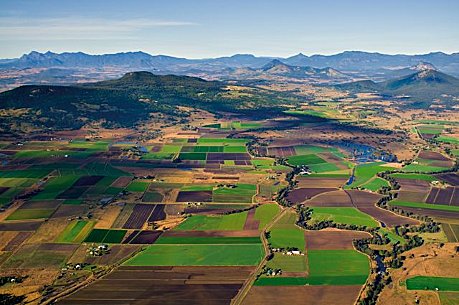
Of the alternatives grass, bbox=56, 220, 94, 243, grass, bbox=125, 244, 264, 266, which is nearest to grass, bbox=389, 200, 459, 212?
grass, bbox=125, 244, 264, 266

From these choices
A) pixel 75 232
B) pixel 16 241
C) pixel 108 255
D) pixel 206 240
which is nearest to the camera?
pixel 108 255

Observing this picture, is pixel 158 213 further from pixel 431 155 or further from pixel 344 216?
pixel 431 155

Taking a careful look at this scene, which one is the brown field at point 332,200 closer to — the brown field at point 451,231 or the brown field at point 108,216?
the brown field at point 451,231

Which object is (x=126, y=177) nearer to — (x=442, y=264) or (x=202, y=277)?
(x=202, y=277)

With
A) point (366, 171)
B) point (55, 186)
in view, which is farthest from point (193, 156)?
point (366, 171)

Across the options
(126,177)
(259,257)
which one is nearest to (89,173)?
(126,177)

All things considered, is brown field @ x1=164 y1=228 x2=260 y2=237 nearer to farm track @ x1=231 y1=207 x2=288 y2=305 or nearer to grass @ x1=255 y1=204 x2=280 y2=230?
farm track @ x1=231 y1=207 x2=288 y2=305
